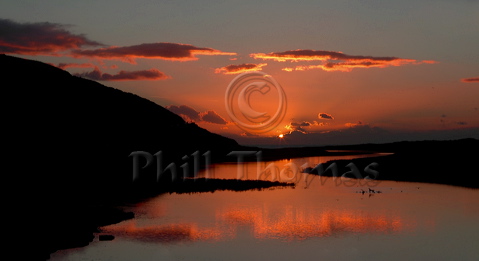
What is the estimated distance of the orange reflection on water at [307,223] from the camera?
3984 cm

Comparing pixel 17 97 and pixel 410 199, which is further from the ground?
pixel 17 97

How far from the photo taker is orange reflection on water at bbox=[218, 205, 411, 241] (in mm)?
39844

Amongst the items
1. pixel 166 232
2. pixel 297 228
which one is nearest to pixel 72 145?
pixel 166 232

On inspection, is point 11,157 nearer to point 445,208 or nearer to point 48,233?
point 48,233

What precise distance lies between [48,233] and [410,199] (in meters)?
41.1

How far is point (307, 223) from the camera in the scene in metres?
43.6

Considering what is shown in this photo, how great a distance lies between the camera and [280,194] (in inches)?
2472

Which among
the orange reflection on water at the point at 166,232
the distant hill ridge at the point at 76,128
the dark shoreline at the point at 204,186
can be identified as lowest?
the orange reflection on water at the point at 166,232

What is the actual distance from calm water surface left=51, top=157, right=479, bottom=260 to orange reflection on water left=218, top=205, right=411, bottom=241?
8 centimetres

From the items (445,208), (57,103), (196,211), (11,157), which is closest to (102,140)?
(57,103)

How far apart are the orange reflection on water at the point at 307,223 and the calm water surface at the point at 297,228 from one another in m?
0.08

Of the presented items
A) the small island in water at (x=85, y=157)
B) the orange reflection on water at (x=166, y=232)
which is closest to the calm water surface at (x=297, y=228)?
the orange reflection on water at (x=166, y=232)

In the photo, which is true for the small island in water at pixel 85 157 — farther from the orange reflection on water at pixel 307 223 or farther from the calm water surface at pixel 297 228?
the orange reflection on water at pixel 307 223

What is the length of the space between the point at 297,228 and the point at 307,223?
2385mm
